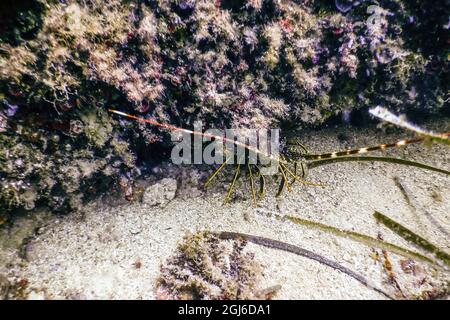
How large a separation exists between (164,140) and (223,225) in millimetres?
999

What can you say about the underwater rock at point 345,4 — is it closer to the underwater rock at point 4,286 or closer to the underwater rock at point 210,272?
the underwater rock at point 210,272

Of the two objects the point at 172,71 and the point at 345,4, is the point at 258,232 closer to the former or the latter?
the point at 172,71

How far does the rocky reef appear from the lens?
2.03m

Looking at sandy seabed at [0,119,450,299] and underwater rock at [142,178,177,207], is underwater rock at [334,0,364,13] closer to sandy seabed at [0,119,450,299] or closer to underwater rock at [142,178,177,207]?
sandy seabed at [0,119,450,299]

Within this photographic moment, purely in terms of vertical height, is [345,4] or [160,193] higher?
[345,4]

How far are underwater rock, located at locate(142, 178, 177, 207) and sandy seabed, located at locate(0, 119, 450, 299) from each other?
0.04m

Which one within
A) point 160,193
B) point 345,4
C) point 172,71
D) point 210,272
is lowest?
point 210,272

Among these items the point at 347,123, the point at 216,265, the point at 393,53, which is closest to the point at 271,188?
the point at 216,265

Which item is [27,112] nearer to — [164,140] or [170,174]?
[164,140]

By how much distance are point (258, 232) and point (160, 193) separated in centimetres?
106

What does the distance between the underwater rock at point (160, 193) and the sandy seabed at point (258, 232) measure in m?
0.04

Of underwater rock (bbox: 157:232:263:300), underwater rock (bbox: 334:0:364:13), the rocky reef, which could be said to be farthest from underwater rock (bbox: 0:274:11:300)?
underwater rock (bbox: 334:0:364:13)

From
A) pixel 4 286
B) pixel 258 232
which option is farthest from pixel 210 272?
pixel 4 286

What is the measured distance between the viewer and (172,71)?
2350mm
